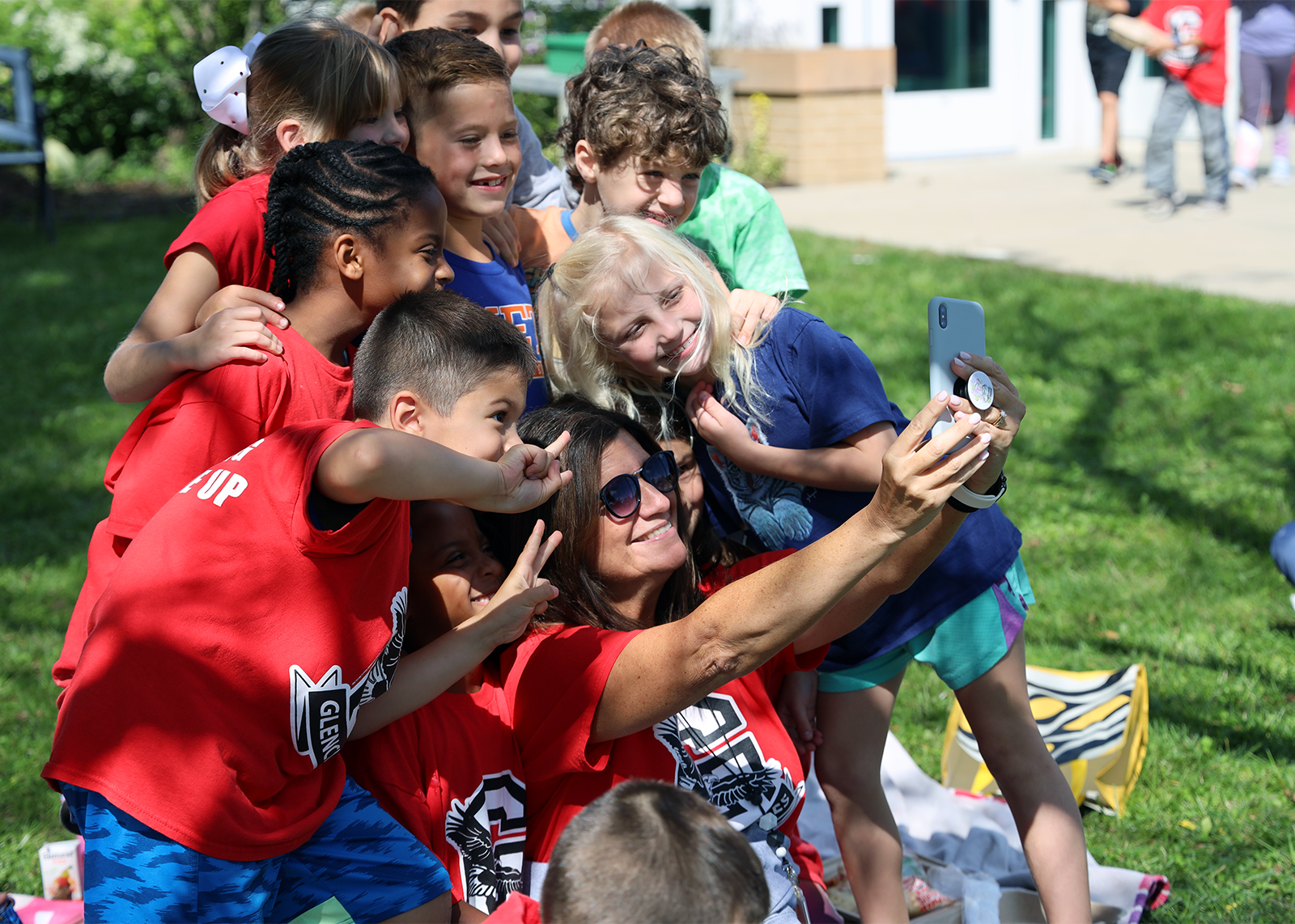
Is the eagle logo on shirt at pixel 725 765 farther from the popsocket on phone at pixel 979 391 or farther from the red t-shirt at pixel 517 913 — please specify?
the popsocket on phone at pixel 979 391

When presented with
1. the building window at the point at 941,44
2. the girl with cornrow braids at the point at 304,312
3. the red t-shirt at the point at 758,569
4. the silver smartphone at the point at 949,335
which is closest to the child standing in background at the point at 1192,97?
the building window at the point at 941,44

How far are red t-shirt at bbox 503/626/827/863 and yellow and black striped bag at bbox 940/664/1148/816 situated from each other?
4.56 feet

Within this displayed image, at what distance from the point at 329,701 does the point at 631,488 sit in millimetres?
703

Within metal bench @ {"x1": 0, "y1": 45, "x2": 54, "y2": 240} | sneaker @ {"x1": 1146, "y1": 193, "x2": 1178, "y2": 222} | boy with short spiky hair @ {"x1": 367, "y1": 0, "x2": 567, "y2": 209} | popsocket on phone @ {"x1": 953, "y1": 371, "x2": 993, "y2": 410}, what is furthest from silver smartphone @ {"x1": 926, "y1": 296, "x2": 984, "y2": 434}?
metal bench @ {"x1": 0, "y1": 45, "x2": 54, "y2": 240}

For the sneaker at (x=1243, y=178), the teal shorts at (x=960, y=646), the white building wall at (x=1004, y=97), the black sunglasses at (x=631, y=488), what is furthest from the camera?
the white building wall at (x=1004, y=97)

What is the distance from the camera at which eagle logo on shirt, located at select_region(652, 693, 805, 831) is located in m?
2.37

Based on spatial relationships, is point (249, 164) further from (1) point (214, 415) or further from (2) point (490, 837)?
(2) point (490, 837)

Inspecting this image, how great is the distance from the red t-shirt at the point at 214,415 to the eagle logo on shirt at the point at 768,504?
94 cm

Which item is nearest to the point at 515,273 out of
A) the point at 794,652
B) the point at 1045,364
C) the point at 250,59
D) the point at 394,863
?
the point at 250,59

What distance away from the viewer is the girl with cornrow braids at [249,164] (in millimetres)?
2332

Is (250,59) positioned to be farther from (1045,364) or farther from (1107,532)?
(1045,364)

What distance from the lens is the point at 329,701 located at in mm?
1982

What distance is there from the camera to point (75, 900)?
2.94 m

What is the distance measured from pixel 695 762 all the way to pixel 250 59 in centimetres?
188
